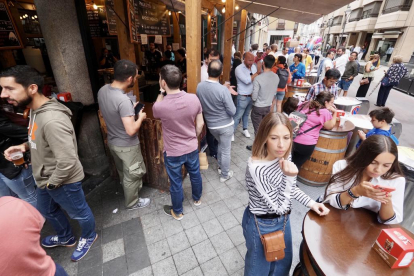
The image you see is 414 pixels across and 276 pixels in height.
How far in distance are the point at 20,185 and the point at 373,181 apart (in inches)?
147

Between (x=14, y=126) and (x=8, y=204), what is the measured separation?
174 centimetres

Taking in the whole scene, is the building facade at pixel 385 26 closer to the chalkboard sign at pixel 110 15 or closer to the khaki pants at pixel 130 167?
the chalkboard sign at pixel 110 15

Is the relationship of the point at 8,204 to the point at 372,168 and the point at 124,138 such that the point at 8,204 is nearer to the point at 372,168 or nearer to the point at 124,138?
the point at 124,138

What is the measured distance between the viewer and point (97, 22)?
6.29 meters

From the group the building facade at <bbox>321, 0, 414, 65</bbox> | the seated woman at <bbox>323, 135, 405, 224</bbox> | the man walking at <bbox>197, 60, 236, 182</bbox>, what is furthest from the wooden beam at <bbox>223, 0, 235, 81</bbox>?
the building facade at <bbox>321, 0, 414, 65</bbox>

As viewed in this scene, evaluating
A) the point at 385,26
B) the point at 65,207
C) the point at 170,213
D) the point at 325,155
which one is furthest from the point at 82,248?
the point at 385,26

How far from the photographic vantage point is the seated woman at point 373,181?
1624 mm

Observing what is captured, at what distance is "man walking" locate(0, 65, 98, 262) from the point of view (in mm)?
1797

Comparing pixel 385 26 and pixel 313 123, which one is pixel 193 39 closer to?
pixel 313 123

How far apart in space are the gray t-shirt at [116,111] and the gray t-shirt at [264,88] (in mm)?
2987

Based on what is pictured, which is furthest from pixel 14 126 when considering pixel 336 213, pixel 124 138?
pixel 336 213

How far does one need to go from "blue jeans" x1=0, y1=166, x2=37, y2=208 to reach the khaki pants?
0.96m

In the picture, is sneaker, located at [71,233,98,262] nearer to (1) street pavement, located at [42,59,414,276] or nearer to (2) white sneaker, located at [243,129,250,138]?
(1) street pavement, located at [42,59,414,276]

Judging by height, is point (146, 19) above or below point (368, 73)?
above
